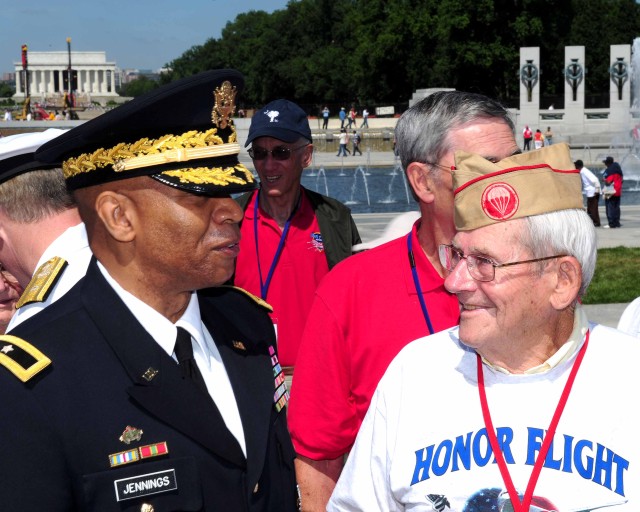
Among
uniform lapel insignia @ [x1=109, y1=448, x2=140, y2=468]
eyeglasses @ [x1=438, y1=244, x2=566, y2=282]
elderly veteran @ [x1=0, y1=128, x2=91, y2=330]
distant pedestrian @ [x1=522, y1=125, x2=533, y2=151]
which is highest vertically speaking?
distant pedestrian @ [x1=522, y1=125, x2=533, y2=151]

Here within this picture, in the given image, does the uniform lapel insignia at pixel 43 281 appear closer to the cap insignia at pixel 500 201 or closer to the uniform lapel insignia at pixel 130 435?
the uniform lapel insignia at pixel 130 435

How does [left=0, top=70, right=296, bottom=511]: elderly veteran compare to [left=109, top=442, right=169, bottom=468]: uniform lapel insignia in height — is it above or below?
above

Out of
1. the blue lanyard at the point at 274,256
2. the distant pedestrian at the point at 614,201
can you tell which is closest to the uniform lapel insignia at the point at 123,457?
the blue lanyard at the point at 274,256

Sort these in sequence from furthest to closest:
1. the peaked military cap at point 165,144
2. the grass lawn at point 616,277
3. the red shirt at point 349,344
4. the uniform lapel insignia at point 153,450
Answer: the grass lawn at point 616,277
the red shirt at point 349,344
the peaked military cap at point 165,144
the uniform lapel insignia at point 153,450

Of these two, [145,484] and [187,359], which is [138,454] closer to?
[145,484]

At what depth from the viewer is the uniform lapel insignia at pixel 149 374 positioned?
8.12 ft

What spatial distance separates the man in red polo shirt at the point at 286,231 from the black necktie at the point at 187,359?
285 centimetres

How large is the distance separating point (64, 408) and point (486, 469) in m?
1.07

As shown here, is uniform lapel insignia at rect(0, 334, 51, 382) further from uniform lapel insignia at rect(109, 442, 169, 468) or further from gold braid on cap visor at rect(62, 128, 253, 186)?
gold braid on cap visor at rect(62, 128, 253, 186)

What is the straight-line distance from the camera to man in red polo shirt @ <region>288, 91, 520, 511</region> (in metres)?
3.48

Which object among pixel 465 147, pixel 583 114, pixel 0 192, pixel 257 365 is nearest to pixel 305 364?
pixel 257 365

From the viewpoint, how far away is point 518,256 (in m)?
2.81

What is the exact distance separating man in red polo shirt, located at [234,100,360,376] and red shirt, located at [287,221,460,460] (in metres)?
1.96

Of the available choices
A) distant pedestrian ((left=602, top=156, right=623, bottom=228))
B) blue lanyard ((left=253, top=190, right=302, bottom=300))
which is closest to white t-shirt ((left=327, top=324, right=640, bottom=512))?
blue lanyard ((left=253, top=190, right=302, bottom=300))
